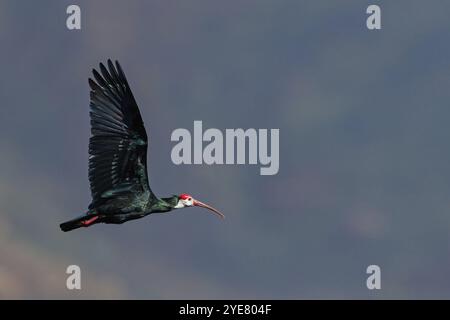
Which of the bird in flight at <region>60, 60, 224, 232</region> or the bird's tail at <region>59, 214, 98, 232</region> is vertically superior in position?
the bird in flight at <region>60, 60, 224, 232</region>

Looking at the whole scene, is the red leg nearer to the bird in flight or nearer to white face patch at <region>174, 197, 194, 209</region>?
the bird in flight

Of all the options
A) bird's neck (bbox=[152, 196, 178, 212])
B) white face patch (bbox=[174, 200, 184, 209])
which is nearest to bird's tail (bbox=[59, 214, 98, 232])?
bird's neck (bbox=[152, 196, 178, 212])

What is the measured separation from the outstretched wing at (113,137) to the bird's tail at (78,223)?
531 millimetres

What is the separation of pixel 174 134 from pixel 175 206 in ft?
11.3

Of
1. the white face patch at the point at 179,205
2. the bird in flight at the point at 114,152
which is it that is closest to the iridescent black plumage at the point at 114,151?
the bird in flight at the point at 114,152

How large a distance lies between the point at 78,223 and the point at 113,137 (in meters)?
3.28

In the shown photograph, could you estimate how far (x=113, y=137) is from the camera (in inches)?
1416

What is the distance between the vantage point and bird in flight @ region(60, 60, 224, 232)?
117 ft

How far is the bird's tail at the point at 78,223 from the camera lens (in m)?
35.4

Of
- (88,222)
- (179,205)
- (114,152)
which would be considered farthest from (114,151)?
(179,205)

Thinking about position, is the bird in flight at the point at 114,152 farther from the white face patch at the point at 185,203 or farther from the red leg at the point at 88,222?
the white face patch at the point at 185,203

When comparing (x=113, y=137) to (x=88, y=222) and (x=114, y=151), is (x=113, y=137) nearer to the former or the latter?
(x=114, y=151)
